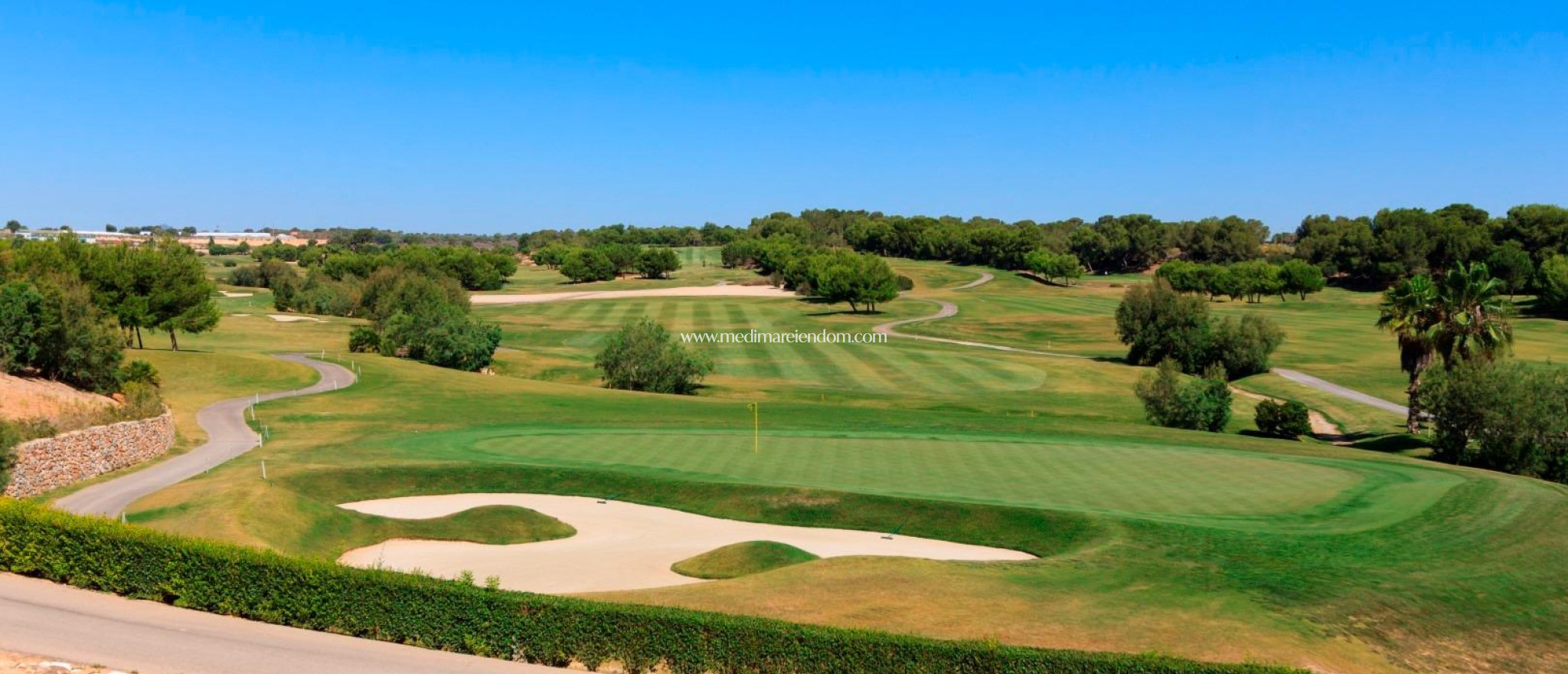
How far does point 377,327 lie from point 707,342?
1338 inches

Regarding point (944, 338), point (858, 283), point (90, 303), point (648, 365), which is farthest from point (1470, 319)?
point (858, 283)

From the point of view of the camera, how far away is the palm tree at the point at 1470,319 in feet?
187

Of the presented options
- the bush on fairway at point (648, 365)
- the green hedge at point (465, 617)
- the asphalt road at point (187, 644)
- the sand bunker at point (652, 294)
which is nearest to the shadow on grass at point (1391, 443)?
the bush on fairway at point (648, 365)

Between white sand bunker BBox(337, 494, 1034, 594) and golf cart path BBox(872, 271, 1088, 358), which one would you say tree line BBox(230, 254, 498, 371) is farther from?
white sand bunker BBox(337, 494, 1034, 594)

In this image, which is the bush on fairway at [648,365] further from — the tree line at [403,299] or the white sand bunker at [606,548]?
the white sand bunker at [606,548]

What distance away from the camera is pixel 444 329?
8262 cm

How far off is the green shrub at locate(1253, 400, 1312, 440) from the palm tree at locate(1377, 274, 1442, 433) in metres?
5.50

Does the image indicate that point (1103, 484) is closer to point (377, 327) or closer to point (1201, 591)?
point (1201, 591)

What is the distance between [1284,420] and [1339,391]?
24503mm

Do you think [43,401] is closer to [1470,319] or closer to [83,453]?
[83,453]

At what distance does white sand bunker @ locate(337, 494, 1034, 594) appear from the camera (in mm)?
28547

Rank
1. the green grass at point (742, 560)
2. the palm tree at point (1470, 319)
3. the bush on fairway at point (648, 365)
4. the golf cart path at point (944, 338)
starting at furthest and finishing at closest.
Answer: the golf cart path at point (944, 338)
the bush on fairway at point (648, 365)
the palm tree at point (1470, 319)
the green grass at point (742, 560)

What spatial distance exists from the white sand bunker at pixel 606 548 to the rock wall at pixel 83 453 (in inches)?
369

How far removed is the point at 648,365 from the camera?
75500 millimetres
